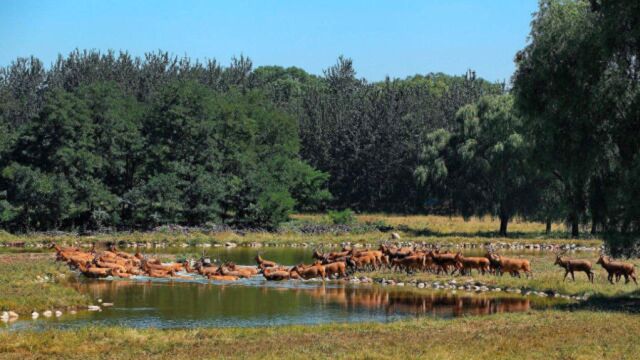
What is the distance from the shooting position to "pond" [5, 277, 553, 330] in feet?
101

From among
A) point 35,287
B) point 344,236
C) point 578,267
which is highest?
point 344,236

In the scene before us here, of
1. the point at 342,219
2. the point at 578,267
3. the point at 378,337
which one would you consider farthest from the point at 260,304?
the point at 342,219

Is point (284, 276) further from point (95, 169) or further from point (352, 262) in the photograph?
point (95, 169)

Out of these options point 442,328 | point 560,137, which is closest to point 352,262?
point 560,137

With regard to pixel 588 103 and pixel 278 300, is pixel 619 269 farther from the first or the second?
pixel 278 300

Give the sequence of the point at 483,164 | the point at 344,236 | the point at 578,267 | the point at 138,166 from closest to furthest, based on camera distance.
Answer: the point at 578,267
the point at 344,236
the point at 483,164
the point at 138,166

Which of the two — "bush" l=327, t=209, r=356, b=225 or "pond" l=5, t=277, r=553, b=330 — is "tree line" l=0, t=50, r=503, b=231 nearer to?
"bush" l=327, t=209, r=356, b=225

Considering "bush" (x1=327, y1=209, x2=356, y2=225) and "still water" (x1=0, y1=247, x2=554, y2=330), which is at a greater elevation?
"bush" (x1=327, y1=209, x2=356, y2=225)

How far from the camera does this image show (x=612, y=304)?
1287 inches

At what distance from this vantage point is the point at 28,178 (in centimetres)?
7550

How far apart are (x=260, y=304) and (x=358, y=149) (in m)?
82.5

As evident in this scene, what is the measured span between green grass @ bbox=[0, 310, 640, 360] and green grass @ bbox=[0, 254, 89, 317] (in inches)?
273

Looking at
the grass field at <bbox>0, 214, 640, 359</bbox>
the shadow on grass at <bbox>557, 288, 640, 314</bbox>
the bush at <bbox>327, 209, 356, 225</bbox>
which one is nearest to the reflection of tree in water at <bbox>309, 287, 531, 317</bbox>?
the shadow on grass at <bbox>557, 288, 640, 314</bbox>

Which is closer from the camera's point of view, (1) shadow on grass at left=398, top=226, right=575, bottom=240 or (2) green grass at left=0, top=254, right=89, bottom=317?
(2) green grass at left=0, top=254, right=89, bottom=317
